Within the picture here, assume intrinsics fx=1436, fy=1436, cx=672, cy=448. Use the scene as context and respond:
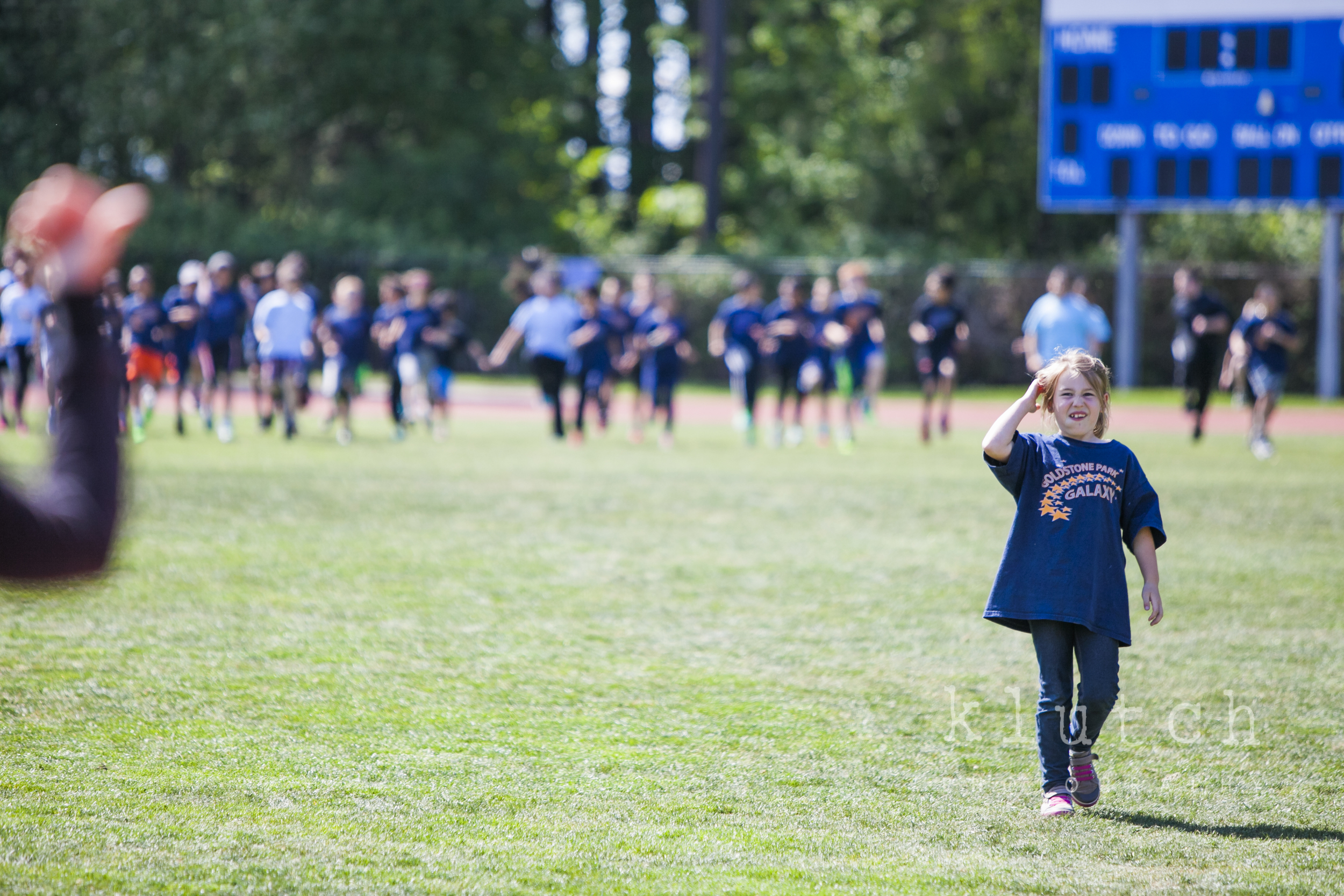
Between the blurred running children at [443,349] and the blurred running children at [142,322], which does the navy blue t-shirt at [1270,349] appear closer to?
the blurred running children at [443,349]

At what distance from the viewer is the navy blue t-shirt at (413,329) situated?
18.2m

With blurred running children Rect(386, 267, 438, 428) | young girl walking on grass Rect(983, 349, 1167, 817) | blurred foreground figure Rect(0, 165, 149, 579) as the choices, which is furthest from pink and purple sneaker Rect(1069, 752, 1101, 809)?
blurred running children Rect(386, 267, 438, 428)

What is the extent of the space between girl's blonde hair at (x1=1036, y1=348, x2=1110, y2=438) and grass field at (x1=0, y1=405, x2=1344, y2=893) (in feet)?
4.35

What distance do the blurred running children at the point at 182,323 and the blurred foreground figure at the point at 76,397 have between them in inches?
572

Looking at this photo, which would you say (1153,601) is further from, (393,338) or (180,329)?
(180,329)

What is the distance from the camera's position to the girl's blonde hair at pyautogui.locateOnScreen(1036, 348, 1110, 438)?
4770mm

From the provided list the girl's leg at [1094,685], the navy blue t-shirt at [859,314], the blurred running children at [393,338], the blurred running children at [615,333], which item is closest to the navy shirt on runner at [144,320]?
the blurred running children at [393,338]

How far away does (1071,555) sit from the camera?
4.73 meters

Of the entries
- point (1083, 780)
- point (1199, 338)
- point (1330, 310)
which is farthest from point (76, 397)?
point (1330, 310)

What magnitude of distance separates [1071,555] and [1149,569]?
271 millimetres

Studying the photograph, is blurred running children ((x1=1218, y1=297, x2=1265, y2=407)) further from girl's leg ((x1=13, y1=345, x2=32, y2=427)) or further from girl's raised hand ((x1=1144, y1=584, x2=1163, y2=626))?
girl's leg ((x1=13, y1=345, x2=32, y2=427))

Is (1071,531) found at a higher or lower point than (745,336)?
lower

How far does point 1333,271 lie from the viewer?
25.5m

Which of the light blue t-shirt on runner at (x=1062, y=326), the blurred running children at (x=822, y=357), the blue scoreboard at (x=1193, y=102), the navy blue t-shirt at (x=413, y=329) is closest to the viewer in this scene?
the light blue t-shirt on runner at (x=1062, y=326)
